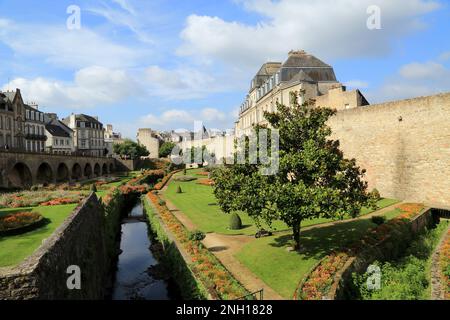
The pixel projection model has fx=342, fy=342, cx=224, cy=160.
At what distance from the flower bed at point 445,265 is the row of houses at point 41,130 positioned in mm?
42340

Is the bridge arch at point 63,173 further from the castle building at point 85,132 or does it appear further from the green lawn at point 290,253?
the green lawn at point 290,253

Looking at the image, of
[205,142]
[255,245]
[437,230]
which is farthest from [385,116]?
[205,142]

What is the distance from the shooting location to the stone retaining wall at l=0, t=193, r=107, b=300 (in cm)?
794

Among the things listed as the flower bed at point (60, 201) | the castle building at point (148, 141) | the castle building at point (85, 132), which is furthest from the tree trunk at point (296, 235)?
the castle building at point (148, 141)

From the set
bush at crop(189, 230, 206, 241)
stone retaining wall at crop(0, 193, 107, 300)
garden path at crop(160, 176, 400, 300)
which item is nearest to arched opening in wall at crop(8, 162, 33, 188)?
garden path at crop(160, 176, 400, 300)

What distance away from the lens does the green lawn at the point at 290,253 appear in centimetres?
1466

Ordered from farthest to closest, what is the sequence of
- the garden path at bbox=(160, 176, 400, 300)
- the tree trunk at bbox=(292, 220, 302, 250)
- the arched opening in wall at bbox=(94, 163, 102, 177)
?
the arched opening in wall at bbox=(94, 163, 102, 177), the tree trunk at bbox=(292, 220, 302, 250), the garden path at bbox=(160, 176, 400, 300)

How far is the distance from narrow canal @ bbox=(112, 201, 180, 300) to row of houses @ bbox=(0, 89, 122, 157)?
22190 millimetres

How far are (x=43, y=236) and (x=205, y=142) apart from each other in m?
86.2

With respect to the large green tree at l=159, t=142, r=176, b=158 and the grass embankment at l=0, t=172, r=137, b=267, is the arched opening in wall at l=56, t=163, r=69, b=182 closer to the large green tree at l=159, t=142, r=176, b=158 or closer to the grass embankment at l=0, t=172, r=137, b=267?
the grass embankment at l=0, t=172, r=137, b=267

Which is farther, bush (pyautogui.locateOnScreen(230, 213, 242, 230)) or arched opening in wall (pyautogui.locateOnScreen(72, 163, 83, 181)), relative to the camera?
arched opening in wall (pyautogui.locateOnScreen(72, 163, 83, 181))

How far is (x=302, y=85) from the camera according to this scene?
43344 millimetres
